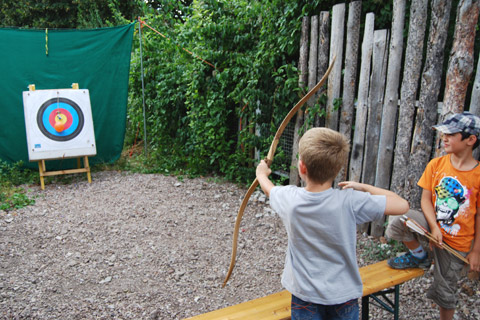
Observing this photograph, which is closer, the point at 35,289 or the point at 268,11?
the point at 35,289

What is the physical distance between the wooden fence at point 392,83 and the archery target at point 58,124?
121 inches

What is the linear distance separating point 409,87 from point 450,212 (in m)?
1.14

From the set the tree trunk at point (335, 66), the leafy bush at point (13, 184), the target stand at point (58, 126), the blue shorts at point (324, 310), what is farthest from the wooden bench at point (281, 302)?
the target stand at point (58, 126)

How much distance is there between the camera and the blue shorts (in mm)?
1449

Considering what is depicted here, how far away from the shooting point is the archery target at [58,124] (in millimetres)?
4801

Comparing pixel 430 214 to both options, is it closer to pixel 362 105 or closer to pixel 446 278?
pixel 446 278

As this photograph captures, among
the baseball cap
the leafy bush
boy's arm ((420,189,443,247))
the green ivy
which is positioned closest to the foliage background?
the green ivy

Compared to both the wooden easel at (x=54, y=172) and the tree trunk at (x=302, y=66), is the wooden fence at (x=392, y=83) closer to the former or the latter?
the tree trunk at (x=302, y=66)

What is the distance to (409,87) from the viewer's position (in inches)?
108

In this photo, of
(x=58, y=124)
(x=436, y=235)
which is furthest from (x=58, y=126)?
(x=436, y=235)

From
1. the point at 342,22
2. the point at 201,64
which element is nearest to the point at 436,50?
the point at 342,22

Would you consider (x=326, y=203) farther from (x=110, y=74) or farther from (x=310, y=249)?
(x=110, y=74)

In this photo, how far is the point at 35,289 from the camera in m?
2.58

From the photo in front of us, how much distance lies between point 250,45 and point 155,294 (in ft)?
9.68
